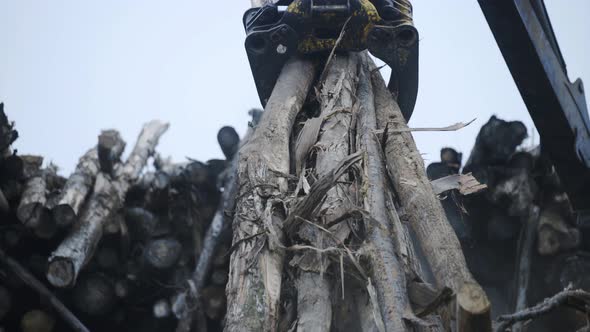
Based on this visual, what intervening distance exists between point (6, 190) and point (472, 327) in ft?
13.7

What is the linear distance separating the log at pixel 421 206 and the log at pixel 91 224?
2.41 meters

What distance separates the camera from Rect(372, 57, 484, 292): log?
2072 millimetres

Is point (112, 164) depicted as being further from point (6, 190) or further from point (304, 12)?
point (304, 12)

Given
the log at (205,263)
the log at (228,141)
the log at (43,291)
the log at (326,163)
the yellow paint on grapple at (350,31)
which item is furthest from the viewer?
the log at (228,141)

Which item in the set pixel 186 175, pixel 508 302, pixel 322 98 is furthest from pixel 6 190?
pixel 508 302

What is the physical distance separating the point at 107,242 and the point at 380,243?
335 cm

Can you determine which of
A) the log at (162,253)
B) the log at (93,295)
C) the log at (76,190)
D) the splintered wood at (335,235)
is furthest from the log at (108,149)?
the splintered wood at (335,235)

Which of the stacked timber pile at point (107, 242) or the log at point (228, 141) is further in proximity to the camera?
the log at point (228, 141)

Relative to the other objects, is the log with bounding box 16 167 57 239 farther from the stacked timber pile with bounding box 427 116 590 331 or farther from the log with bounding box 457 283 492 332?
the log with bounding box 457 283 492 332

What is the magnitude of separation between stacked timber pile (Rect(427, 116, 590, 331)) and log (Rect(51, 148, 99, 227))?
9.23 ft

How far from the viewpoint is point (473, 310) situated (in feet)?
5.09

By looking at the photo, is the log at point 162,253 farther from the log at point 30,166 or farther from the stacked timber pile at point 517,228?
the stacked timber pile at point 517,228

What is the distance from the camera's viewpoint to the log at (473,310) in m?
1.55

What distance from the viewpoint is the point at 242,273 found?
2.10 metres
